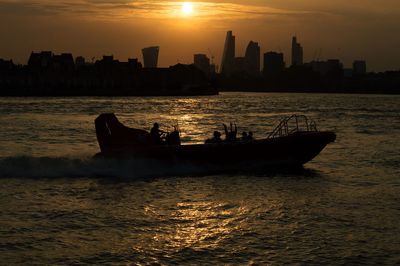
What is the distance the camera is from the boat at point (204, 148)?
2491cm

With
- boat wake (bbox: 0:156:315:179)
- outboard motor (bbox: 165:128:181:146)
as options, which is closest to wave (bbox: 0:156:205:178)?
boat wake (bbox: 0:156:315:179)

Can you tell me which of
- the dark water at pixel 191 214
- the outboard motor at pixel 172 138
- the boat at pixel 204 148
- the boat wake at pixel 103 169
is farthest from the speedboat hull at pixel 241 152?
the outboard motor at pixel 172 138

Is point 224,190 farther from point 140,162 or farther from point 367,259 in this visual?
point 367,259

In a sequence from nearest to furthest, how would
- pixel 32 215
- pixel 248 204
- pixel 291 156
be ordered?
pixel 32 215 < pixel 248 204 < pixel 291 156

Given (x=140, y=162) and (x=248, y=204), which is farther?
(x=140, y=162)

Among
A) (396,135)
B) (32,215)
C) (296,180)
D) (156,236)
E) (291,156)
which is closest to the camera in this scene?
(156,236)

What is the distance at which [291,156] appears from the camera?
26.4 metres

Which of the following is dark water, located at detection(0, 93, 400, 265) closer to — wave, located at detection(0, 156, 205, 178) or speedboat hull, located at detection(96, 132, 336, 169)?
wave, located at detection(0, 156, 205, 178)

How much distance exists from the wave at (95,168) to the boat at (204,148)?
247 mm

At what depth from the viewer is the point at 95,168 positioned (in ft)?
82.3

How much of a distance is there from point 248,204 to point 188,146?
6.00m

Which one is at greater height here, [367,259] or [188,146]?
[188,146]

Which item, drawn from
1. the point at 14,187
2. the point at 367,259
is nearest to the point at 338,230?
the point at 367,259

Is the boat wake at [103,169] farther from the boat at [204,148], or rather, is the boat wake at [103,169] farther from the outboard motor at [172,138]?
the outboard motor at [172,138]
